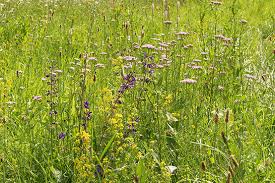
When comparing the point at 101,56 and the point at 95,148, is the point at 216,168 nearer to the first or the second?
the point at 95,148

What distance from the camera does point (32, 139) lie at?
220 cm

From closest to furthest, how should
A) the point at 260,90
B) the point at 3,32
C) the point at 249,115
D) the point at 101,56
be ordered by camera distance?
the point at 249,115 < the point at 260,90 < the point at 101,56 < the point at 3,32

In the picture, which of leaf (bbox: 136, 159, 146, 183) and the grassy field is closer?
leaf (bbox: 136, 159, 146, 183)

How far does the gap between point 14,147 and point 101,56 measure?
1.87m

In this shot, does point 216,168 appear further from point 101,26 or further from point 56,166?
point 101,26

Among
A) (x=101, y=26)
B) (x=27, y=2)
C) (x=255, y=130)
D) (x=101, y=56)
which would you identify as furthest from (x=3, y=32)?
(x=255, y=130)

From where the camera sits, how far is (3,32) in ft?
16.4

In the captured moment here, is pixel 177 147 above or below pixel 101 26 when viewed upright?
below

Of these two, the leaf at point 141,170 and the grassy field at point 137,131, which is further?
the grassy field at point 137,131

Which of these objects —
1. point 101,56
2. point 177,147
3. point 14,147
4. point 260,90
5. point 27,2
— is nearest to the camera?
point 14,147

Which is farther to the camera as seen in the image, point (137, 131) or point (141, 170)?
point (137, 131)

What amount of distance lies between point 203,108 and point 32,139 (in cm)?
105

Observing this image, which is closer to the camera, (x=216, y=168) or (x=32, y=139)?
(x=216, y=168)

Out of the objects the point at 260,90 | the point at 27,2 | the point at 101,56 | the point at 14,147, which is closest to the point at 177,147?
the point at 14,147
